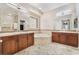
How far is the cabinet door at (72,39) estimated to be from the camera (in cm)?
230

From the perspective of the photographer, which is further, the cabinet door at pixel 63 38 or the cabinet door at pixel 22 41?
the cabinet door at pixel 22 41

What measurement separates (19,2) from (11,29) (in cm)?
53

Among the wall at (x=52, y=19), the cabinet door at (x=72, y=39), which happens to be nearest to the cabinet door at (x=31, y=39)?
the wall at (x=52, y=19)

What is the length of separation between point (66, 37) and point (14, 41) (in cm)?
105

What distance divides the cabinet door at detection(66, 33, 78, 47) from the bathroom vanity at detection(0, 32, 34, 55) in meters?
0.73

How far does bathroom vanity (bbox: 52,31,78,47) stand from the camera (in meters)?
2.27

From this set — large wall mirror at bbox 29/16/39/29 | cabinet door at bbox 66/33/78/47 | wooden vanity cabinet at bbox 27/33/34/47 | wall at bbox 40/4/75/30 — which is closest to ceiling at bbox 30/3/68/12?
wall at bbox 40/4/75/30

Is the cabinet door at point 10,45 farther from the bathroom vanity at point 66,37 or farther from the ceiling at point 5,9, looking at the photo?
the bathroom vanity at point 66,37

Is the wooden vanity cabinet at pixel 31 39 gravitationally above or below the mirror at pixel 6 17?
below

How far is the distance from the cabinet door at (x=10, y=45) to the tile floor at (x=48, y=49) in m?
0.22

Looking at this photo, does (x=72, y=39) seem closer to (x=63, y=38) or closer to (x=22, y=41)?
(x=63, y=38)

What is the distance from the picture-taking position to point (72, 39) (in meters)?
2.38

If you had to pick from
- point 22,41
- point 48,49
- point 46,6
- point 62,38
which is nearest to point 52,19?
point 46,6

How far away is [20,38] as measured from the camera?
8.20 ft
